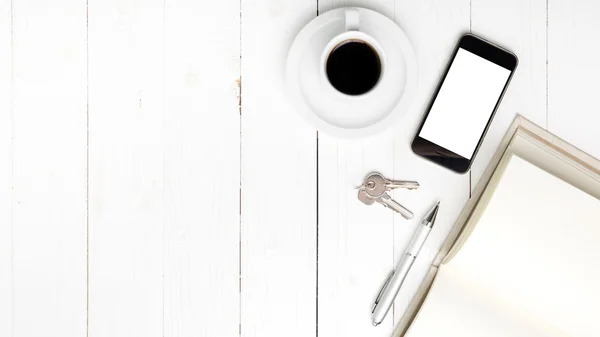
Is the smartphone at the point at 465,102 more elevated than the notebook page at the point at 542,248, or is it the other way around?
the smartphone at the point at 465,102

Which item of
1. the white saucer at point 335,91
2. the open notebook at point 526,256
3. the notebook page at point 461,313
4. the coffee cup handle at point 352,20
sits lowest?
the notebook page at point 461,313

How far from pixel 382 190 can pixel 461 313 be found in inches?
6.9

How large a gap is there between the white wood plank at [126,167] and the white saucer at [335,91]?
181 millimetres

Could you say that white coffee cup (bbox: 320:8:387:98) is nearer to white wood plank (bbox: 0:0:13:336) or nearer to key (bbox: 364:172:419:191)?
key (bbox: 364:172:419:191)

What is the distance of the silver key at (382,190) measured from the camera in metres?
0.66

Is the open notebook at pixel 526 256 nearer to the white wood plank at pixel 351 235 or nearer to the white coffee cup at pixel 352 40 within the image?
the white wood plank at pixel 351 235

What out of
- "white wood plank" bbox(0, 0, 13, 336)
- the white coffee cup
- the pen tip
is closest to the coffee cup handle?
the white coffee cup

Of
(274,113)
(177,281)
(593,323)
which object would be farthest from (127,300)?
(593,323)

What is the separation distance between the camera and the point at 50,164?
2.26 ft

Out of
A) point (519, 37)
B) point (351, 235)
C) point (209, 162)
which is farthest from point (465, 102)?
point (209, 162)

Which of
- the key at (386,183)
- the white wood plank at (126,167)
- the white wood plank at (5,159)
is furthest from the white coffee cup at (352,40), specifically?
the white wood plank at (5,159)

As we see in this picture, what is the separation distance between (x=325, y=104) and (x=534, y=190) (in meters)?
0.27

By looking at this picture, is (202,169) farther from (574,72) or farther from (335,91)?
(574,72)

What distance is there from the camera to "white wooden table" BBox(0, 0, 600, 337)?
66cm
